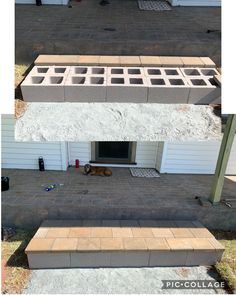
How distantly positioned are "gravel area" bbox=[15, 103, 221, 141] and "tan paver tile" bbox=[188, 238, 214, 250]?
7.27 ft

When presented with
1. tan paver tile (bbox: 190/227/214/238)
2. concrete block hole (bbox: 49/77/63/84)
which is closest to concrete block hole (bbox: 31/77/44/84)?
concrete block hole (bbox: 49/77/63/84)

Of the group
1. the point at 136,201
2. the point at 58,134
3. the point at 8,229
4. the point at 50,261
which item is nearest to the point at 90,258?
the point at 50,261

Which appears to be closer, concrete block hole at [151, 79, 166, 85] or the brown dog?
concrete block hole at [151, 79, 166, 85]

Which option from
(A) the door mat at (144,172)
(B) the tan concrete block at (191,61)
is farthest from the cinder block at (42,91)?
(A) the door mat at (144,172)

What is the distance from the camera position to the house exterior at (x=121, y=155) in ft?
21.6

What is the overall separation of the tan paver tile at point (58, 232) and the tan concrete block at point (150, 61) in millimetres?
Result: 3309

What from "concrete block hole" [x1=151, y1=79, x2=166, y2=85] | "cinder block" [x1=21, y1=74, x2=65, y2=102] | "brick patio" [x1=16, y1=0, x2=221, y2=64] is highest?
"brick patio" [x1=16, y1=0, x2=221, y2=64]

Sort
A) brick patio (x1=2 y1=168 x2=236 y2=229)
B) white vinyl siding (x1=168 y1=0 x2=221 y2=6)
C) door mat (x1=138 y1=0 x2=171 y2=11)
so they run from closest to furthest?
brick patio (x1=2 y1=168 x2=236 y2=229)
door mat (x1=138 y1=0 x2=171 y2=11)
white vinyl siding (x1=168 y1=0 x2=221 y2=6)

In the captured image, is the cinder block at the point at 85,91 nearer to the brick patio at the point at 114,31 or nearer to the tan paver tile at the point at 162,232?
the brick patio at the point at 114,31

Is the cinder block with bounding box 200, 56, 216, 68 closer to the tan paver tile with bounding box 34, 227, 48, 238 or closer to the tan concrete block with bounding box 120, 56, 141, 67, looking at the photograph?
A: the tan concrete block with bounding box 120, 56, 141, 67

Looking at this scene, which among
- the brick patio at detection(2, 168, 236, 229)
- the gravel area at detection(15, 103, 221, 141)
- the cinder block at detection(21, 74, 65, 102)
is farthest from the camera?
the brick patio at detection(2, 168, 236, 229)

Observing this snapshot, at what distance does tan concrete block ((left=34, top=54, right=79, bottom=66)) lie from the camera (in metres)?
4.19

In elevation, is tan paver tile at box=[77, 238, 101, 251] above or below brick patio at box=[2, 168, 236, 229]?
below

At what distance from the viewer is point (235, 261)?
15.4 feet
